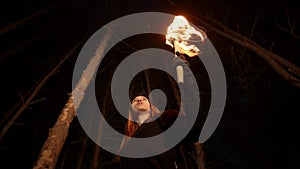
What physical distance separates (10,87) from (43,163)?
30.0 feet

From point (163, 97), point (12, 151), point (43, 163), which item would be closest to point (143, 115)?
point (43, 163)

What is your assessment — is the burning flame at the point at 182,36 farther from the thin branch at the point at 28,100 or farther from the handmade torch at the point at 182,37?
the thin branch at the point at 28,100

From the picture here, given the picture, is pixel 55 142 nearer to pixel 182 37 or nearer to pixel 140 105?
pixel 140 105

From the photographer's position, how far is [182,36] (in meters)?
4.64

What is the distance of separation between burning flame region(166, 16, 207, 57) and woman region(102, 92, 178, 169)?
1.05 m

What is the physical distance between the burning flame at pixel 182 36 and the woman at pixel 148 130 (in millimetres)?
1055

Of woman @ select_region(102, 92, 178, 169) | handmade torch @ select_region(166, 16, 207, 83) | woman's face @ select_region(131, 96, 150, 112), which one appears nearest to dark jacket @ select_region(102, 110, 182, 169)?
woman @ select_region(102, 92, 178, 169)

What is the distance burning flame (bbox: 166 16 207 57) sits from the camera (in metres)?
4.43

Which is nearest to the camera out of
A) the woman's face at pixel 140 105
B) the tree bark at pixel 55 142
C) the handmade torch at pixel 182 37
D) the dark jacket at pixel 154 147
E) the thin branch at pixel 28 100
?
the tree bark at pixel 55 142

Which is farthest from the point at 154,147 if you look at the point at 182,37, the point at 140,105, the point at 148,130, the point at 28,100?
the point at 28,100

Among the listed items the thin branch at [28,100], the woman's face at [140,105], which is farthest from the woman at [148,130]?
the thin branch at [28,100]

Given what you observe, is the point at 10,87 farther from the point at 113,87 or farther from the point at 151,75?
the point at 151,75

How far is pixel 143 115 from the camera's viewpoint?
498 centimetres

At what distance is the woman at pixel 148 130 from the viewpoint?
4.21 m
